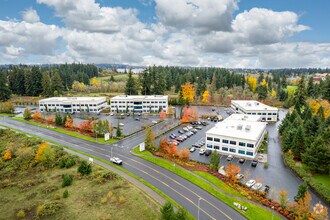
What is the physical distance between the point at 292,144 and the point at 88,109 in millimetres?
88748

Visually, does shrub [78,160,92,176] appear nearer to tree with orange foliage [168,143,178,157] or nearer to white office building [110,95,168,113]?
tree with orange foliage [168,143,178,157]

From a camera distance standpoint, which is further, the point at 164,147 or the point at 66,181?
the point at 164,147

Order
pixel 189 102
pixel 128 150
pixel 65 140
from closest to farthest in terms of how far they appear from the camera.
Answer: pixel 128 150, pixel 65 140, pixel 189 102

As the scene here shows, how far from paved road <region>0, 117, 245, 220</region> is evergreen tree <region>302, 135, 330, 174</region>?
959 inches

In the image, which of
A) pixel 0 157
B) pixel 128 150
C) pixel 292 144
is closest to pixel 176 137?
pixel 128 150

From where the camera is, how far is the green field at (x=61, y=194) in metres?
37.8

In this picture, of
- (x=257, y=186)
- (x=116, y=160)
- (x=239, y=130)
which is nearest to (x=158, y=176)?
(x=116, y=160)

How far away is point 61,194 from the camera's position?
4347cm

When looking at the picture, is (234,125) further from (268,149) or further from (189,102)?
(189,102)

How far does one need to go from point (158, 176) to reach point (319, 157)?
34.3 metres

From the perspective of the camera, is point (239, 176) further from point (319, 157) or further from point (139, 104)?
point (139, 104)

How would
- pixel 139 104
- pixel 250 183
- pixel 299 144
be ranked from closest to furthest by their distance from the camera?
pixel 250 183 → pixel 299 144 → pixel 139 104

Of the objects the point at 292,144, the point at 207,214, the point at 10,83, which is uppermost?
the point at 10,83

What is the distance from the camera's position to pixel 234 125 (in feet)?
231
